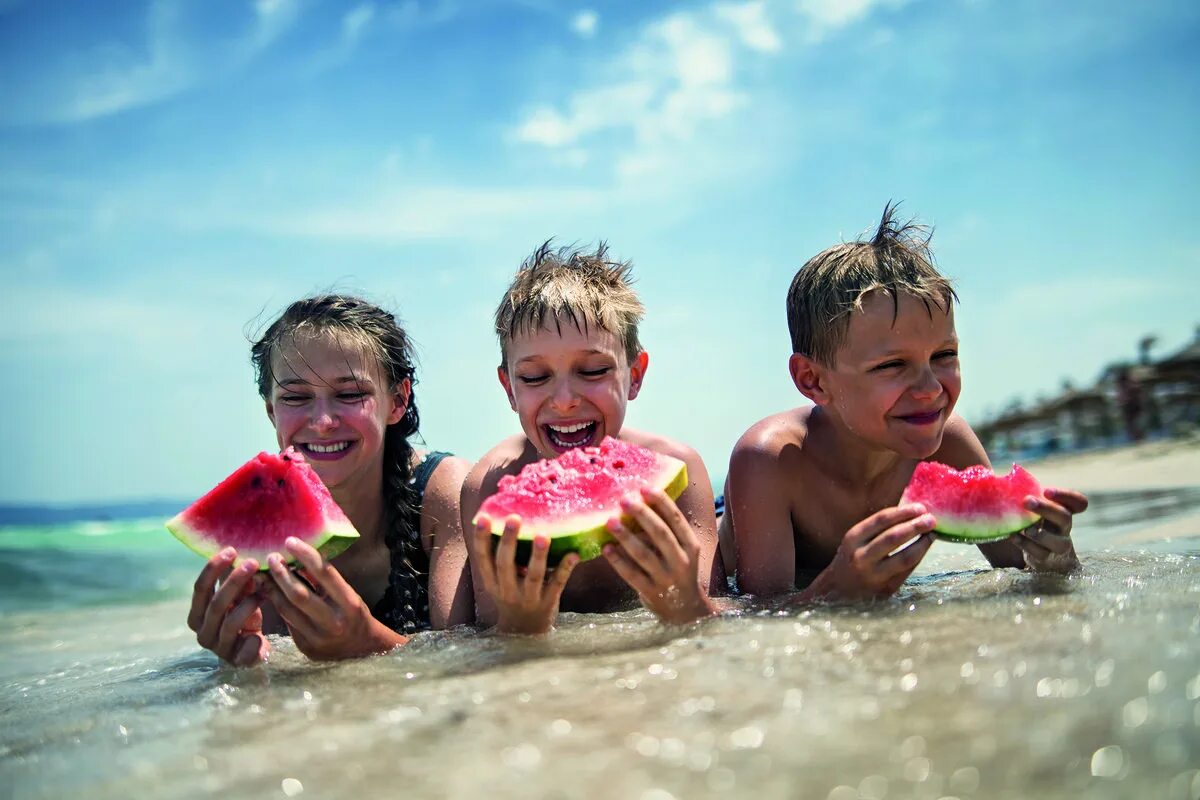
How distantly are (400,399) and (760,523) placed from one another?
82.5 inches

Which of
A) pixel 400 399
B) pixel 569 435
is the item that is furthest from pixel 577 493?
pixel 400 399

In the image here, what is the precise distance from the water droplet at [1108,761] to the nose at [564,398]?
9.15 feet

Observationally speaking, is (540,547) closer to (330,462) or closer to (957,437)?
(330,462)

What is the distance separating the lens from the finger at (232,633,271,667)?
10.4 feet

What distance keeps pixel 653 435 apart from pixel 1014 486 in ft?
5.72


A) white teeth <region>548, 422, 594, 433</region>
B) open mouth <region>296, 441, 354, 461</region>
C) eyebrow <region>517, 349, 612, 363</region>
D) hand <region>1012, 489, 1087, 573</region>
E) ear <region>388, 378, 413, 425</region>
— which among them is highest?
eyebrow <region>517, 349, 612, 363</region>

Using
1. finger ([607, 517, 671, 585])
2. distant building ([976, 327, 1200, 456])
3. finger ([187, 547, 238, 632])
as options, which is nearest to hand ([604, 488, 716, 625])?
finger ([607, 517, 671, 585])

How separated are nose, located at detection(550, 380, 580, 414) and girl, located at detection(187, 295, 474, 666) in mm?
885

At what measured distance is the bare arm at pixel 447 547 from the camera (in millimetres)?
3996

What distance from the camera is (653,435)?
4.50 meters

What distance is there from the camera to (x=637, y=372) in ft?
15.3

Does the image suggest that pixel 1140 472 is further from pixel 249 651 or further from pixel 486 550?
pixel 249 651

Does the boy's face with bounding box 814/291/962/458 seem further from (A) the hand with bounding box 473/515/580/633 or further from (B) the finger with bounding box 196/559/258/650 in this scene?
(B) the finger with bounding box 196/559/258/650

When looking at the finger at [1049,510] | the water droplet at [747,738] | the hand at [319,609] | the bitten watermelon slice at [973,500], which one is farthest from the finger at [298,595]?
the finger at [1049,510]
